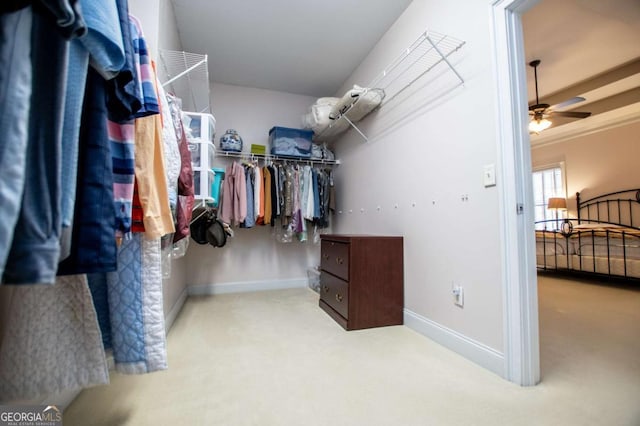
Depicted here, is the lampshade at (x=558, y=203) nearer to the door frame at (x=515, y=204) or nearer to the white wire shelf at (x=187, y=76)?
the door frame at (x=515, y=204)

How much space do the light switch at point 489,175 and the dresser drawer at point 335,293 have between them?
105 centimetres

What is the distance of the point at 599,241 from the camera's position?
3.37 metres

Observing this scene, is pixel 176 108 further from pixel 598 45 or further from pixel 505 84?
pixel 598 45

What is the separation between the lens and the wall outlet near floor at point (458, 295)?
1.48m

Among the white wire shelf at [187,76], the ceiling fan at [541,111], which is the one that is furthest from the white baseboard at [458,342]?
the ceiling fan at [541,111]

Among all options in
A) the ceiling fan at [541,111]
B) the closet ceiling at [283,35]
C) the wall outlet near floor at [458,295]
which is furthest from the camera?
the ceiling fan at [541,111]

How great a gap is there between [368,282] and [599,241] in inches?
137

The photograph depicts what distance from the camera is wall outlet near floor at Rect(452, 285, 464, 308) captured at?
4.87 feet

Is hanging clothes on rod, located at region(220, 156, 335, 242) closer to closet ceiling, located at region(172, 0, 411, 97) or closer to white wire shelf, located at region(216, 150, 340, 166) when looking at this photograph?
white wire shelf, located at region(216, 150, 340, 166)

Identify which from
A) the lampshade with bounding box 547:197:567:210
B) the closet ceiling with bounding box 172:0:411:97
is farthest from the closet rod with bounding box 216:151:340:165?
the lampshade with bounding box 547:197:567:210

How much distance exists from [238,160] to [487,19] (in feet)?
7.90

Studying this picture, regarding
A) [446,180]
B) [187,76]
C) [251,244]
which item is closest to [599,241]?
[446,180]

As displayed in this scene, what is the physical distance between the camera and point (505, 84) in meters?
1.27

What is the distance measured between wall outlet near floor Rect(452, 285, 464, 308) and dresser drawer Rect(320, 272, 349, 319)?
660 mm
